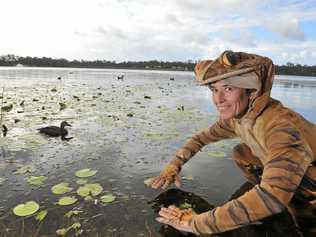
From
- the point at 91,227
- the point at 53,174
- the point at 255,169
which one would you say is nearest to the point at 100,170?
the point at 53,174

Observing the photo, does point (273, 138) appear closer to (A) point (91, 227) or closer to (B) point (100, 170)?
(A) point (91, 227)

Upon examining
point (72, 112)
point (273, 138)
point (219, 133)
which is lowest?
point (72, 112)

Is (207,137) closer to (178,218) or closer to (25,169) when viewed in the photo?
(178,218)

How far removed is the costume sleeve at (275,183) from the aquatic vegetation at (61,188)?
2.53m

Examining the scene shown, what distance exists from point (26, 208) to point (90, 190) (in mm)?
931

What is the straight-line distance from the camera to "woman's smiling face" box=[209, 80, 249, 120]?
2949 millimetres

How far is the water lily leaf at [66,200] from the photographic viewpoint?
4266 mm

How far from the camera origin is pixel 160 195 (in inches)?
181

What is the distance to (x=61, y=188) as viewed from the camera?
15.4ft

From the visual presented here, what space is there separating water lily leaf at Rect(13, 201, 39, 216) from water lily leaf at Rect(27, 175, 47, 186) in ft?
2.28

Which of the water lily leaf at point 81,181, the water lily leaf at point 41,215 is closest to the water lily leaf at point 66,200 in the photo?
the water lily leaf at point 41,215

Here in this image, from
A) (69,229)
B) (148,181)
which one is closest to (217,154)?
(148,181)

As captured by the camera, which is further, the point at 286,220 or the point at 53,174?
the point at 53,174

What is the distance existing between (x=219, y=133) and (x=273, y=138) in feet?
5.76
